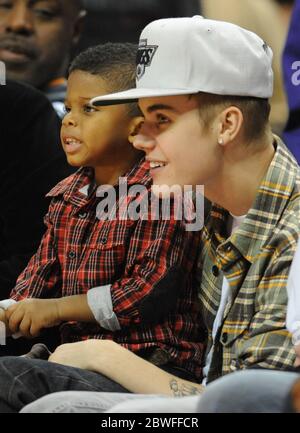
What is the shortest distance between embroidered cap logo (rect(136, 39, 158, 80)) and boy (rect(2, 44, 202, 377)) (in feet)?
0.59

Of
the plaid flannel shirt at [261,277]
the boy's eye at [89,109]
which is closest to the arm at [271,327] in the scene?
the plaid flannel shirt at [261,277]

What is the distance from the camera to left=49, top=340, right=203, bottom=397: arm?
2195 millimetres

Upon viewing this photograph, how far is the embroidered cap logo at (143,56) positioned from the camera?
7.55 feet

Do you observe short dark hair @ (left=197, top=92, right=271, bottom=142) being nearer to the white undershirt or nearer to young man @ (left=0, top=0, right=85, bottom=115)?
the white undershirt

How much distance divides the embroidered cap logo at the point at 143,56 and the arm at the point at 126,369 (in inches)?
22.2

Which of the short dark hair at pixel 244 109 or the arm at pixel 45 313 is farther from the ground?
the short dark hair at pixel 244 109

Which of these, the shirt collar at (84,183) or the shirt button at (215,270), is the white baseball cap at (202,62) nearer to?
the shirt collar at (84,183)

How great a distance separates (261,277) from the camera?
2193 millimetres

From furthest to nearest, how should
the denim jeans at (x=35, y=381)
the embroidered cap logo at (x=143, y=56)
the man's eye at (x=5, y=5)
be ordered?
the man's eye at (x=5, y=5) < the embroidered cap logo at (x=143, y=56) < the denim jeans at (x=35, y=381)

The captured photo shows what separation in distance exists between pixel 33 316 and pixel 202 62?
657 millimetres

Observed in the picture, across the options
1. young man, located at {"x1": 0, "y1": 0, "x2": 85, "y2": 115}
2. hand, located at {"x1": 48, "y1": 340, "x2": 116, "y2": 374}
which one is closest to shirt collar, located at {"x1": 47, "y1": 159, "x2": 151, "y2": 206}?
hand, located at {"x1": 48, "y1": 340, "x2": 116, "y2": 374}
